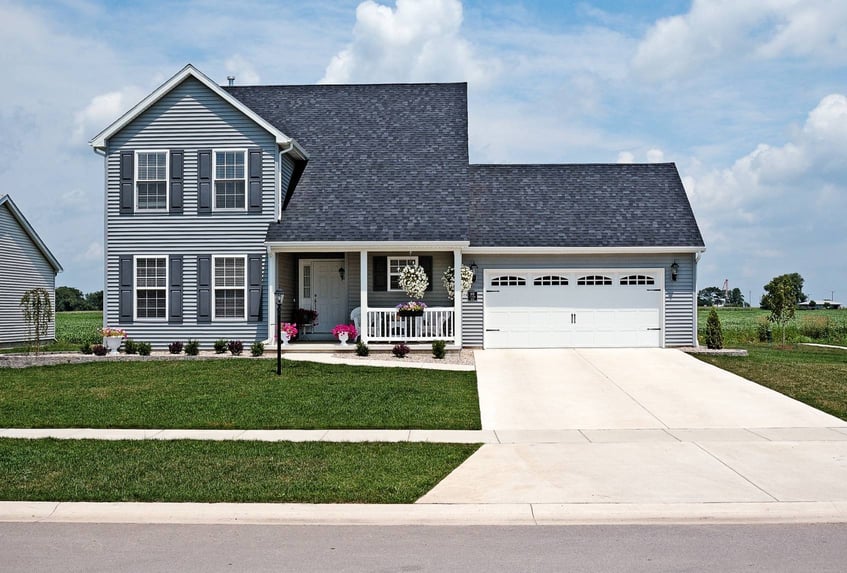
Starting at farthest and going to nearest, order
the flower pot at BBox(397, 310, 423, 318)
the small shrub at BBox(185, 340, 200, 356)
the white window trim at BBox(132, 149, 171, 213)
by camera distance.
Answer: the white window trim at BBox(132, 149, 171, 213)
the flower pot at BBox(397, 310, 423, 318)
the small shrub at BBox(185, 340, 200, 356)

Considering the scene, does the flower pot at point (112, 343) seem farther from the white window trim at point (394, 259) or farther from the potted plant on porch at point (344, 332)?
the white window trim at point (394, 259)

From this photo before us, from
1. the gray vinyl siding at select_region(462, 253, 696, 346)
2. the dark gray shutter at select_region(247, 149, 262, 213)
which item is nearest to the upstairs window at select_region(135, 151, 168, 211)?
the dark gray shutter at select_region(247, 149, 262, 213)

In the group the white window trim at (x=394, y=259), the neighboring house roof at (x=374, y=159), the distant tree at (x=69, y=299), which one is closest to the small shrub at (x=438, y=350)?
the neighboring house roof at (x=374, y=159)

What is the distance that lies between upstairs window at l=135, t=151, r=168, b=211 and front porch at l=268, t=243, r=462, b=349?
3.43 m

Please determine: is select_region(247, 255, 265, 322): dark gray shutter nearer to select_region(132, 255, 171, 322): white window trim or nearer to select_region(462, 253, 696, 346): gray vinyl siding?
select_region(132, 255, 171, 322): white window trim

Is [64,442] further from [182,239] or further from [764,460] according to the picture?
[182,239]

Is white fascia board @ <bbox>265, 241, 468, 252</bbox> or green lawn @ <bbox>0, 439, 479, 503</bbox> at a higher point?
white fascia board @ <bbox>265, 241, 468, 252</bbox>

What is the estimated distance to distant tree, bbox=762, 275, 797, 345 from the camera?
1076 inches

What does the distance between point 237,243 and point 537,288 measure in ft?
27.2

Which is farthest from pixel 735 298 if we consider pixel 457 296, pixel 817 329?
pixel 457 296

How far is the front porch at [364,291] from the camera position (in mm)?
21125

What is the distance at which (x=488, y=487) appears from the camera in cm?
832

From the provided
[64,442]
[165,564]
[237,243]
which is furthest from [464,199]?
[165,564]

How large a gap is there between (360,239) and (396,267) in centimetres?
218
